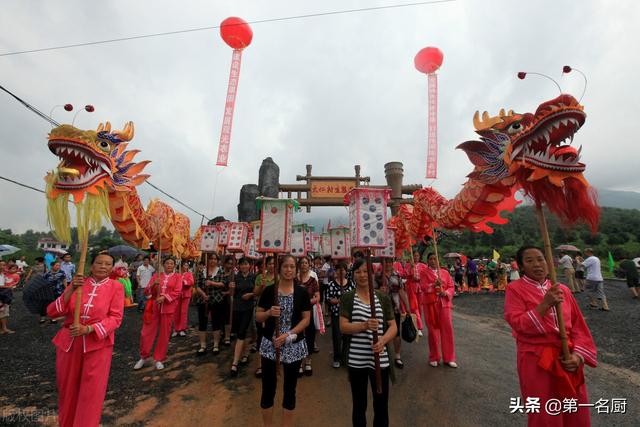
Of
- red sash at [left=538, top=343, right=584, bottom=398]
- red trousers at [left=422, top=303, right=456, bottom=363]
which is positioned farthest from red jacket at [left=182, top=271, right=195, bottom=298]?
red sash at [left=538, top=343, right=584, bottom=398]

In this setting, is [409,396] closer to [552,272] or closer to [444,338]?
[444,338]

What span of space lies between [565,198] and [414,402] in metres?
2.74

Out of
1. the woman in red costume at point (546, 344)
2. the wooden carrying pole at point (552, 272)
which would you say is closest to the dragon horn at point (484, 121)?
the wooden carrying pole at point (552, 272)

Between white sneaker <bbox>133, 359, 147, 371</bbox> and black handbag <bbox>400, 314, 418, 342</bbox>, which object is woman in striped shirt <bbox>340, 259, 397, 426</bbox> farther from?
white sneaker <bbox>133, 359, 147, 371</bbox>

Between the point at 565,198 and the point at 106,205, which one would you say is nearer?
the point at 565,198

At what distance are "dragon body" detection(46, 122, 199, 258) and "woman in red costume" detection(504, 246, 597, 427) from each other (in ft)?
13.3

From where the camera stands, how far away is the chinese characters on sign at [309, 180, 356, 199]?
1220cm

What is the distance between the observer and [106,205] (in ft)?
9.67

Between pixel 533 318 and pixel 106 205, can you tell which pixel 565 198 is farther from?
pixel 106 205

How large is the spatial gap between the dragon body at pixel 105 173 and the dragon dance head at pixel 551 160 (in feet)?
13.5

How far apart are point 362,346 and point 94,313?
7.92 ft

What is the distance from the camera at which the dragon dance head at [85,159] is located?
269cm

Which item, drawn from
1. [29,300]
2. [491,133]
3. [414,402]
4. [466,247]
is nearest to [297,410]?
[414,402]

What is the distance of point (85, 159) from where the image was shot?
2.81 meters
